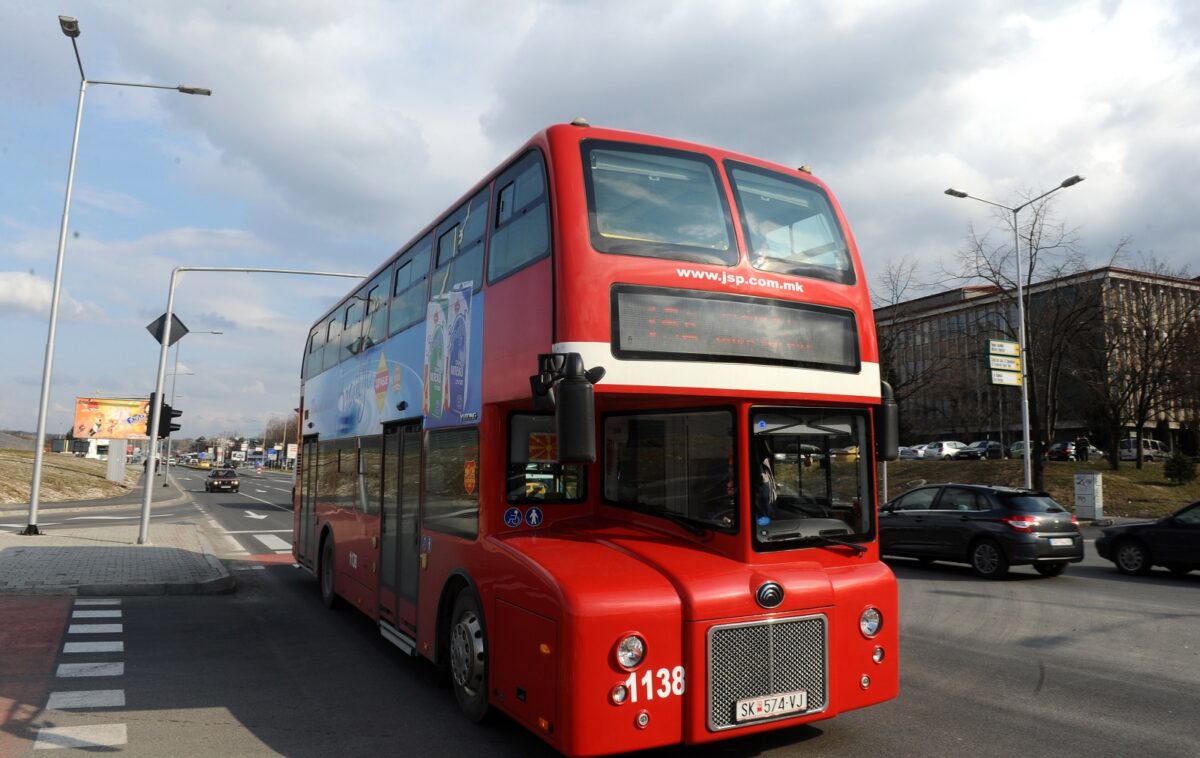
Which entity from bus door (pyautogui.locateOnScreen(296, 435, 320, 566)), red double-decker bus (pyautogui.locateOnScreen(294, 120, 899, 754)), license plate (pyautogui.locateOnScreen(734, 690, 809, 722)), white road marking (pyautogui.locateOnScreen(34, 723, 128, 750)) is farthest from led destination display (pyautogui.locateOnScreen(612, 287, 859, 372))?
bus door (pyautogui.locateOnScreen(296, 435, 320, 566))

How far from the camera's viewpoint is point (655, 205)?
5594mm

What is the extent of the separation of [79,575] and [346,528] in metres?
5.13

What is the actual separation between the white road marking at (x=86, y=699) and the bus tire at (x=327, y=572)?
3.81 metres

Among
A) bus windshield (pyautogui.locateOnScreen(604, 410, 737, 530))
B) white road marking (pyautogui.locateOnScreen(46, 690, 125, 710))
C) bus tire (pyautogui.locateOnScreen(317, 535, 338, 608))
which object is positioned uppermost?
bus windshield (pyautogui.locateOnScreen(604, 410, 737, 530))

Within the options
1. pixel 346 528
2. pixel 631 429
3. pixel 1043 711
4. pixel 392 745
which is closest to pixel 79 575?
pixel 346 528

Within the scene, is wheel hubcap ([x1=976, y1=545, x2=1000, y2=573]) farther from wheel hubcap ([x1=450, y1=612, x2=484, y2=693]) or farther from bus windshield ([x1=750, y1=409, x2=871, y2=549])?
wheel hubcap ([x1=450, y1=612, x2=484, y2=693])

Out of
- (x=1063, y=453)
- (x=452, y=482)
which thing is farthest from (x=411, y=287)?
(x=1063, y=453)

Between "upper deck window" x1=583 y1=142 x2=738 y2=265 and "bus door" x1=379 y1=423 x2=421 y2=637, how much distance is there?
3.02 meters

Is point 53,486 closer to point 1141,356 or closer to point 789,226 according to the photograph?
point 789,226

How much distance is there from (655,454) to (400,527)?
10.4 feet

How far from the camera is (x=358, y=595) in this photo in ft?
29.8

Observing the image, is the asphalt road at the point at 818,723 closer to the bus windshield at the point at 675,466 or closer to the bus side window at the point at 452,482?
the bus side window at the point at 452,482

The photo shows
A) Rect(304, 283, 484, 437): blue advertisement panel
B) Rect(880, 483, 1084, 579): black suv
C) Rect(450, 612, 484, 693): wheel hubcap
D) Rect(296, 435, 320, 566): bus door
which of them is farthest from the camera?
Rect(880, 483, 1084, 579): black suv

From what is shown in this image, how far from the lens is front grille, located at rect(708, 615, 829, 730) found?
15.3ft
